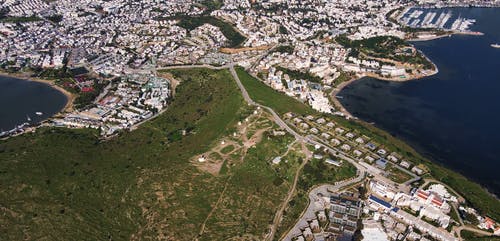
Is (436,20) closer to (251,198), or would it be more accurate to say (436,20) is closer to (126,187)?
(251,198)

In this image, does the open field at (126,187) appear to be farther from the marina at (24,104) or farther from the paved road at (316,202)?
the marina at (24,104)

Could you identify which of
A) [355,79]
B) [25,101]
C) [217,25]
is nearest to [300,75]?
[355,79]

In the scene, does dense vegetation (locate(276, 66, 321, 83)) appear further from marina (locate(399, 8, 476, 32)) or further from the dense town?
marina (locate(399, 8, 476, 32))

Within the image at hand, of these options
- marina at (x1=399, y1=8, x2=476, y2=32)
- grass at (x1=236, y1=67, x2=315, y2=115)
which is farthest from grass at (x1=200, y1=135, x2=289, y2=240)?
marina at (x1=399, y1=8, x2=476, y2=32)

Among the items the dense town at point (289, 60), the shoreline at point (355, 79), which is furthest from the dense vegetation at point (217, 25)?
the shoreline at point (355, 79)

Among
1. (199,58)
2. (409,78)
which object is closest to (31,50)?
(199,58)

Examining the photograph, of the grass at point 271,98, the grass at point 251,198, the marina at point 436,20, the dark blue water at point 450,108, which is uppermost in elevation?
the marina at point 436,20
